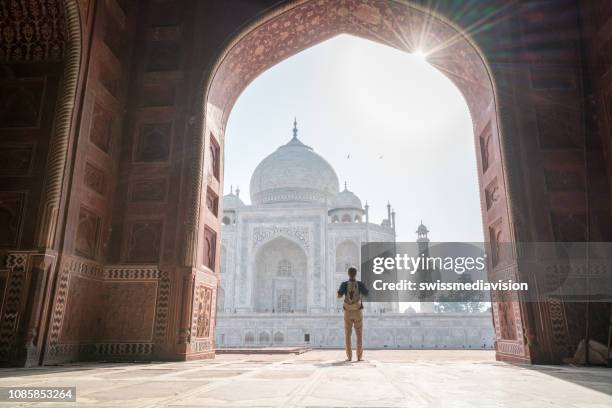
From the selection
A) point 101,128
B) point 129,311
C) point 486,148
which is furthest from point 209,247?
point 486,148

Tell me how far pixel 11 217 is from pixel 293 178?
21.4 metres

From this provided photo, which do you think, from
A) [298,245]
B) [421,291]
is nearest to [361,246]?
[298,245]

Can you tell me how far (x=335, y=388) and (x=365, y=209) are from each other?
24.6 metres

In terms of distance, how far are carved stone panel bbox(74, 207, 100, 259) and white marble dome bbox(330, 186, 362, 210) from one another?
22.1m

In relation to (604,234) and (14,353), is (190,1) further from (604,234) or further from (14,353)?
(604,234)

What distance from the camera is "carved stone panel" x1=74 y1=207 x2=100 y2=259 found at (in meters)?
4.95

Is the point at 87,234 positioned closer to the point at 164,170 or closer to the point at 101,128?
the point at 164,170

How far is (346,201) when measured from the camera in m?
27.2

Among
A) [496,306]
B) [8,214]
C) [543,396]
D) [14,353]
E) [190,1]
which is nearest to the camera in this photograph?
[543,396]

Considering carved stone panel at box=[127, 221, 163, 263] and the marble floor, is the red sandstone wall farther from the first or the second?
the marble floor

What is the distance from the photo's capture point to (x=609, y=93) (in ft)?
16.8

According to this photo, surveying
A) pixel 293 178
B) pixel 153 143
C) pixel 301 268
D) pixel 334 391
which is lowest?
pixel 334 391

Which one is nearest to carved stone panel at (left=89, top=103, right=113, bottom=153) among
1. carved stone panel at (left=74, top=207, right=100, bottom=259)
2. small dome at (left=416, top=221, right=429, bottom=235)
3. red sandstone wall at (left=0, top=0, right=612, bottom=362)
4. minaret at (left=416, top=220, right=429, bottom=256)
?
→ red sandstone wall at (left=0, top=0, right=612, bottom=362)

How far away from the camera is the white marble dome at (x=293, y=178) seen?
2570cm
